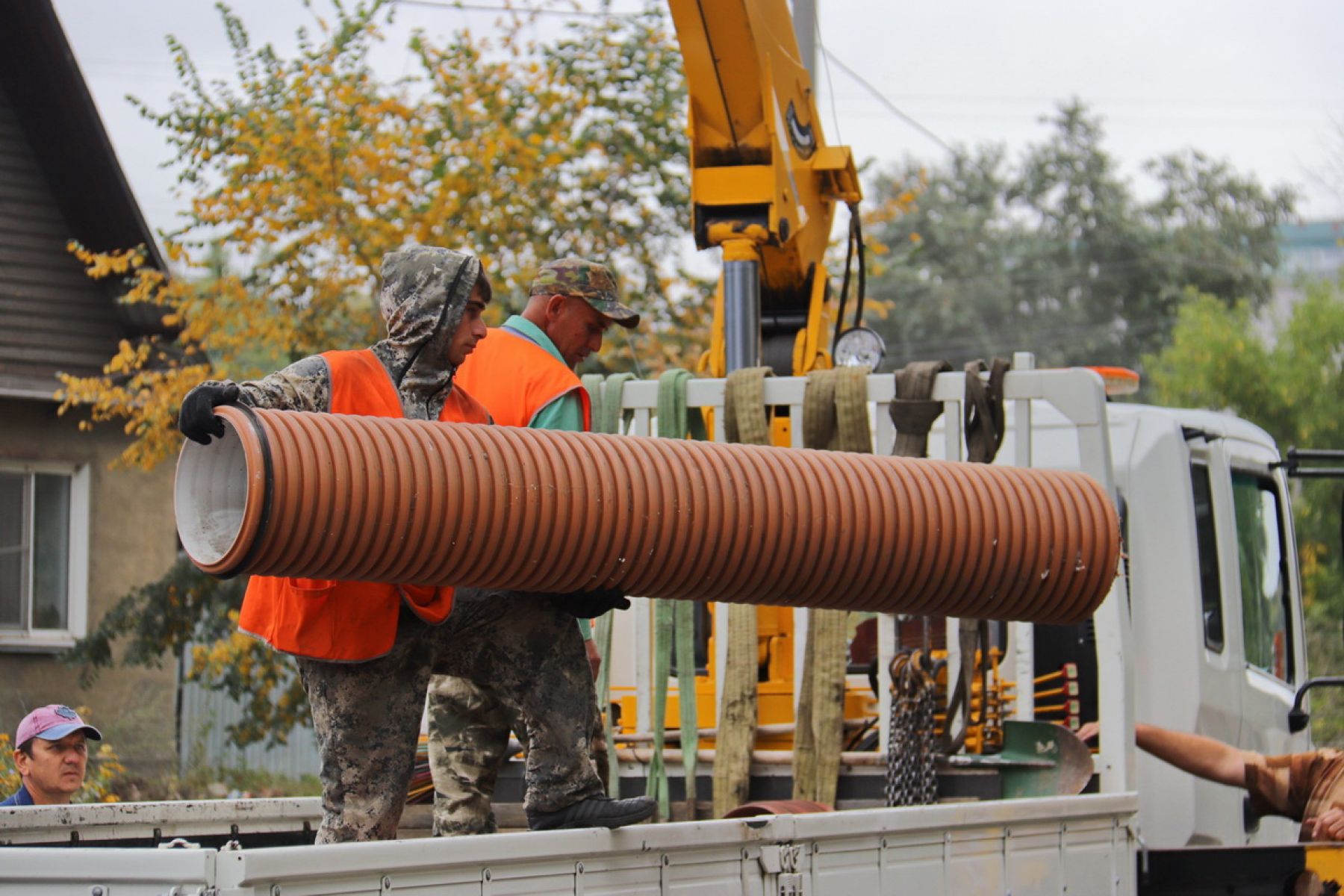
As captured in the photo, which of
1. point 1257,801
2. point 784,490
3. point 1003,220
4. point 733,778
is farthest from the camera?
point 1003,220

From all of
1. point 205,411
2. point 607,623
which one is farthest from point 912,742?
point 205,411

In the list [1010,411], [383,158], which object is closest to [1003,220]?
[383,158]

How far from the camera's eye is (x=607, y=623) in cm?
632

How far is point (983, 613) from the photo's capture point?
16.0 feet

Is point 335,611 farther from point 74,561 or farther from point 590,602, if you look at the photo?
point 74,561

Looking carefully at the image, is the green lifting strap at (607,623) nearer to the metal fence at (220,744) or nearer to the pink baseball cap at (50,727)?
the pink baseball cap at (50,727)

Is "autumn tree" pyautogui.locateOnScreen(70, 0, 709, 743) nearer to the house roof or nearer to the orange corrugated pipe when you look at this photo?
the house roof

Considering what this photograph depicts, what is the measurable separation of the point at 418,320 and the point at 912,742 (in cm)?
234

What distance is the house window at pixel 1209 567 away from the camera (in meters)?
7.19

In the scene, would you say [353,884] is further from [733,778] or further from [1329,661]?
[1329,661]

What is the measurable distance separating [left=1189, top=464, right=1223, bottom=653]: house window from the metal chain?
71.7 inches

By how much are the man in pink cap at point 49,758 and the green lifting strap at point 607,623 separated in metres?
1.65

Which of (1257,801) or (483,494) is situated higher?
(483,494)

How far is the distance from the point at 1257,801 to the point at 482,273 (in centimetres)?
368
